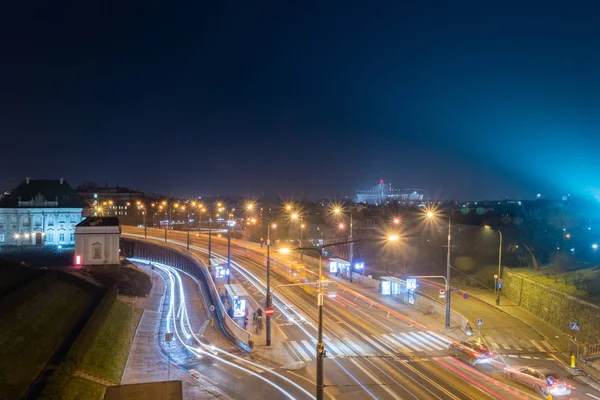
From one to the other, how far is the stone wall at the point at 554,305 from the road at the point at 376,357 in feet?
34.4

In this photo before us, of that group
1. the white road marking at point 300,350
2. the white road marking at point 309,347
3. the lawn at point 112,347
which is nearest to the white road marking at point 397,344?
the white road marking at point 309,347

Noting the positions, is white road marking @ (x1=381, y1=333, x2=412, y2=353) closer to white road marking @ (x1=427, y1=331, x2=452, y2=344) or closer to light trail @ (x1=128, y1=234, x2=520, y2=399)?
light trail @ (x1=128, y1=234, x2=520, y2=399)

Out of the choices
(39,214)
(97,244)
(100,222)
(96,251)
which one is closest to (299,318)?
(97,244)

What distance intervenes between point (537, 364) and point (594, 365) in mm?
3490

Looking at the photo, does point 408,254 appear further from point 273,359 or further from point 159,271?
point 273,359

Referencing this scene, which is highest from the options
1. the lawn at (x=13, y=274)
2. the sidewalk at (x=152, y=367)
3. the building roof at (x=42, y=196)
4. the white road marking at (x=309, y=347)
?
the building roof at (x=42, y=196)

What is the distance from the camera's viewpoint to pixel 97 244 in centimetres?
6138

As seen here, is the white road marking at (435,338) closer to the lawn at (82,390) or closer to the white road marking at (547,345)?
the white road marking at (547,345)

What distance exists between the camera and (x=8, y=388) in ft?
59.7

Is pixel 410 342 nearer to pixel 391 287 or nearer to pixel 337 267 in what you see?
pixel 391 287

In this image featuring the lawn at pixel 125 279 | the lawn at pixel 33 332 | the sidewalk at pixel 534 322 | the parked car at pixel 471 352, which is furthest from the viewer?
the lawn at pixel 125 279

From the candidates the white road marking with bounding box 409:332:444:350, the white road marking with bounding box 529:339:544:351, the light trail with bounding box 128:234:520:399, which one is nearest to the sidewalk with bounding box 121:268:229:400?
the light trail with bounding box 128:234:520:399

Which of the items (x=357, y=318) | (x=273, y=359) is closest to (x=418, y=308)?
(x=357, y=318)

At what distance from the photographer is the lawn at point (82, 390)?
1784 centimetres
